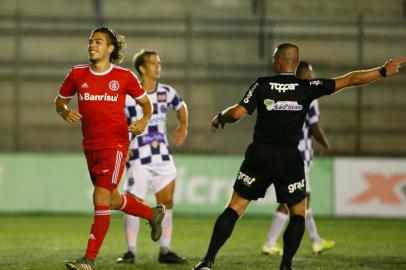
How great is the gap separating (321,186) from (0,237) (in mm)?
6372

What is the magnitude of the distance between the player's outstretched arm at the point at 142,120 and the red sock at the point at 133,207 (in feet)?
2.22

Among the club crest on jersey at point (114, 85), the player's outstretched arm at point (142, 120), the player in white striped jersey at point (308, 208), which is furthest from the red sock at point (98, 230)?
the player in white striped jersey at point (308, 208)

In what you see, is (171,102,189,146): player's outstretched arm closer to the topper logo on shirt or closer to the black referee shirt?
the black referee shirt

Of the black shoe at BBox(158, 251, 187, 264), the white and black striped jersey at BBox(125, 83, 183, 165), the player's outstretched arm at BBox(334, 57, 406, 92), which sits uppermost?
the player's outstretched arm at BBox(334, 57, 406, 92)

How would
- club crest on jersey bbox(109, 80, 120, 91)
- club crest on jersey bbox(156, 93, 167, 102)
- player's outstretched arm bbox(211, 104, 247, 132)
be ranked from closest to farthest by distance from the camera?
player's outstretched arm bbox(211, 104, 247, 132), club crest on jersey bbox(109, 80, 120, 91), club crest on jersey bbox(156, 93, 167, 102)

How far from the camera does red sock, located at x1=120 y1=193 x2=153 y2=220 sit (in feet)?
28.5

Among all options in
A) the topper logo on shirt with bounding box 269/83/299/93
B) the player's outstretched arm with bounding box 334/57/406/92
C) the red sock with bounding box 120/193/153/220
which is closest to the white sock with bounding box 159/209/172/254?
the red sock with bounding box 120/193/153/220

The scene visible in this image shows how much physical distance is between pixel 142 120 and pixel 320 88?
5.46 ft

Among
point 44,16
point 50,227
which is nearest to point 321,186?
point 50,227

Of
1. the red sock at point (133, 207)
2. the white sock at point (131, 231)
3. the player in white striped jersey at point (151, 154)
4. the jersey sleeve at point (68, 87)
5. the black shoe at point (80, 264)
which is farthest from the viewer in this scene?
the player in white striped jersey at point (151, 154)

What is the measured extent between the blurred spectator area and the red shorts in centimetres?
1194

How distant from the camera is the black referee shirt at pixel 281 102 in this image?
8078 millimetres

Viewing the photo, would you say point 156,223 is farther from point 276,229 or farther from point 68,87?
point 276,229

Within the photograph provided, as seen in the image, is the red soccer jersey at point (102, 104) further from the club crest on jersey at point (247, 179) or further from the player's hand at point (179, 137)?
the player's hand at point (179, 137)
